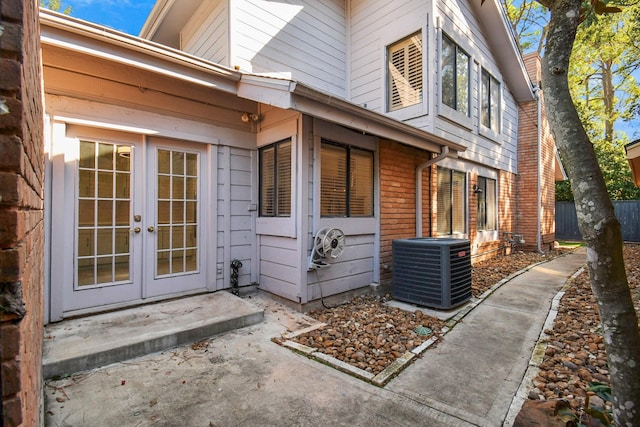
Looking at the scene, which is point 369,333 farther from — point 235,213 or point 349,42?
point 349,42

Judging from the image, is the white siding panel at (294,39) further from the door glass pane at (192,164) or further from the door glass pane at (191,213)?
the door glass pane at (191,213)

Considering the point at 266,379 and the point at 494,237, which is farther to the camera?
the point at 494,237

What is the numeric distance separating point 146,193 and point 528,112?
37.1 feet

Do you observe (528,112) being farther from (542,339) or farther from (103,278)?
(103,278)

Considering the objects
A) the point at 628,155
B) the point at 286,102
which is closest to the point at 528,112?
the point at 628,155

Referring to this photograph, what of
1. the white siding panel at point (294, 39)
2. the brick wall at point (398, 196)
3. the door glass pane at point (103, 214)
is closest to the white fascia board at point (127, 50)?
the door glass pane at point (103, 214)

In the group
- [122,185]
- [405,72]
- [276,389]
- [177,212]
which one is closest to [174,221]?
[177,212]

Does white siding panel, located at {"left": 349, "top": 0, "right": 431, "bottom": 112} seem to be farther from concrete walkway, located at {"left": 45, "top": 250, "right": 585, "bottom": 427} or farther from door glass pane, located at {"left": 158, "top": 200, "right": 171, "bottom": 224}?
concrete walkway, located at {"left": 45, "top": 250, "right": 585, "bottom": 427}

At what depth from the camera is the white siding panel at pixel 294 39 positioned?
17.0 feet

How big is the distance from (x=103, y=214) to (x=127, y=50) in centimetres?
190

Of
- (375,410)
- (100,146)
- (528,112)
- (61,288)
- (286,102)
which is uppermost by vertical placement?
(528,112)

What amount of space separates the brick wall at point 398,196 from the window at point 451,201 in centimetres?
57

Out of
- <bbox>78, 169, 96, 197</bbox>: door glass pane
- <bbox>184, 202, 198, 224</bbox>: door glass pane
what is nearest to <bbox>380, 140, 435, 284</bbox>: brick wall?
<bbox>184, 202, 198, 224</bbox>: door glass pane

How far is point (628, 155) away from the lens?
4.38 metres
